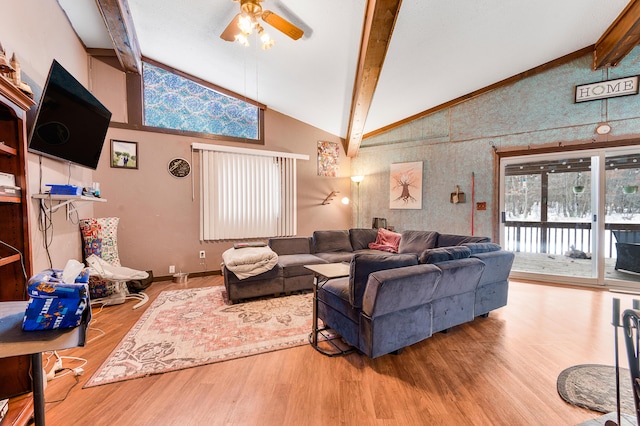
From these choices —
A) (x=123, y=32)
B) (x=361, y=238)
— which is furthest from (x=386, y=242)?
(x=123, y=32)

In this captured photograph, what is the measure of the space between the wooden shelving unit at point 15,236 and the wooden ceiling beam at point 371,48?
293cm

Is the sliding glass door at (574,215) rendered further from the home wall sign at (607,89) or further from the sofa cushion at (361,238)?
the sofa cushion at (361,238)

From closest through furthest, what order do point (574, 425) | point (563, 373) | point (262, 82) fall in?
point (574, 425)
point (563, 373)
point (262, 82)

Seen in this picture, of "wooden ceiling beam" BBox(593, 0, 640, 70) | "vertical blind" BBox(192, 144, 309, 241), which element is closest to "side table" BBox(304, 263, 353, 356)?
"vertical blind" BBox(192, 144, 309, 241)

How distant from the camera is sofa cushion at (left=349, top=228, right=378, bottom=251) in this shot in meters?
4.74

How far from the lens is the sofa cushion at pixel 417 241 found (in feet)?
12.8

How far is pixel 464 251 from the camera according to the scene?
260 cm

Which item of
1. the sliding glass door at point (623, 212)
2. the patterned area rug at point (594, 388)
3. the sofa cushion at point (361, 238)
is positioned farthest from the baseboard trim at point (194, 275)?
the sliding glass door at point (623, 212)

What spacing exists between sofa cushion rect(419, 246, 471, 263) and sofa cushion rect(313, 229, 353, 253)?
2.21 meters

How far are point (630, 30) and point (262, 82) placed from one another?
15.6 ft

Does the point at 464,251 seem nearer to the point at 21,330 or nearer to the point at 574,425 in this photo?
Result: the point at 574,425

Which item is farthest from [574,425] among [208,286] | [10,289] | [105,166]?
[105,166]

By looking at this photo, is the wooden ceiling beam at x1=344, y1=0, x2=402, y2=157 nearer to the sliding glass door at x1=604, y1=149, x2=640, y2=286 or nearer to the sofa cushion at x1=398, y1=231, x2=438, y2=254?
the sofa cushion at x1=398, y1=231, x2=438, y2=254

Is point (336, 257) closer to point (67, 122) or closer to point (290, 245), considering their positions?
point (290, 245)
